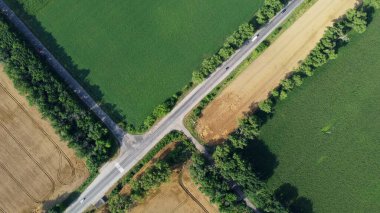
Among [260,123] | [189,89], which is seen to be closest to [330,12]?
[260,123]

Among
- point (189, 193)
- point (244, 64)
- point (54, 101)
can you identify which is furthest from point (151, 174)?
point (244, 64)

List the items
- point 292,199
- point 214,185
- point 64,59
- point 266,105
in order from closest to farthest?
point 214,185 < point 266,105 < point 292,199 < point 64,59

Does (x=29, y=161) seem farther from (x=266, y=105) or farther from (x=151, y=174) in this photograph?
(x=266, y=105)

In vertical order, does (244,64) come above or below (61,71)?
below

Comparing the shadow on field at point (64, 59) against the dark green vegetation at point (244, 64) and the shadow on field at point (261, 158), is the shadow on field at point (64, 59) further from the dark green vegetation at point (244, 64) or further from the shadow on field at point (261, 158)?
the shadow on field at point (261, 158)

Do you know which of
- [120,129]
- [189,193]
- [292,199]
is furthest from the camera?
[120,129]

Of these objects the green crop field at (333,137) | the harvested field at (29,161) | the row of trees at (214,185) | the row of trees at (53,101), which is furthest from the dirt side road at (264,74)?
the harvested field at (29,161)

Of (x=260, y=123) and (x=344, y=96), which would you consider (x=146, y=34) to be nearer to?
(x=260, y=123)
